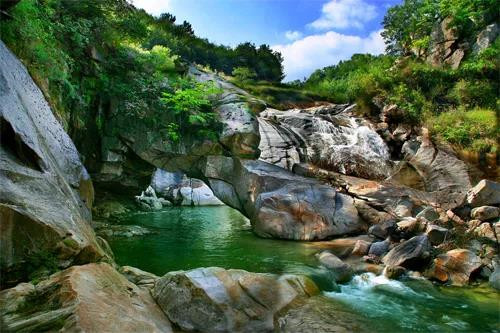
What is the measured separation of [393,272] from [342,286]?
138cm

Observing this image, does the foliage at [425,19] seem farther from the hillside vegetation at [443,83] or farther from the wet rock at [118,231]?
the wet rock at [118,231]

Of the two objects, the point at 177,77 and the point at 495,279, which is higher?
the point at 177,77

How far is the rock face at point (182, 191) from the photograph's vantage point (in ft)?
92.9

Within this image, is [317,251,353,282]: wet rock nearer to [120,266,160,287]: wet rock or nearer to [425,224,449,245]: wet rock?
[425,224,449,245]: wet rock

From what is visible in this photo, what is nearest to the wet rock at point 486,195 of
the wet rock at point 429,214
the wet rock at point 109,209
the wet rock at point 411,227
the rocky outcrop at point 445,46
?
the wet rock at point 429,214

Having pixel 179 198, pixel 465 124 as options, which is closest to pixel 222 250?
pixel 465 124

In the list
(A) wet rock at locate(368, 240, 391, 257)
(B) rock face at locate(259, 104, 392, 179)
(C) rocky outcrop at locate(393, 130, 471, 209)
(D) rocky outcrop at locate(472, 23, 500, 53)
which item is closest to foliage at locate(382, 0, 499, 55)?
(D) rocky outcrop at locate(472, 23, 500, 53)

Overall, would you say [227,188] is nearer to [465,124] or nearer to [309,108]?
[309,108]

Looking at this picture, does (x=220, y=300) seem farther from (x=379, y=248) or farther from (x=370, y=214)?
(x=370, y=214)

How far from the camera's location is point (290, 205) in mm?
12352

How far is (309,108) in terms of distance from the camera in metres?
19.7

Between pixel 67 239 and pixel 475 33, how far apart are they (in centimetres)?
2250

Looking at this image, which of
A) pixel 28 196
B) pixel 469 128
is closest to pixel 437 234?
pixel 469 128

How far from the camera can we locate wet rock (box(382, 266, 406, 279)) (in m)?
8.34
